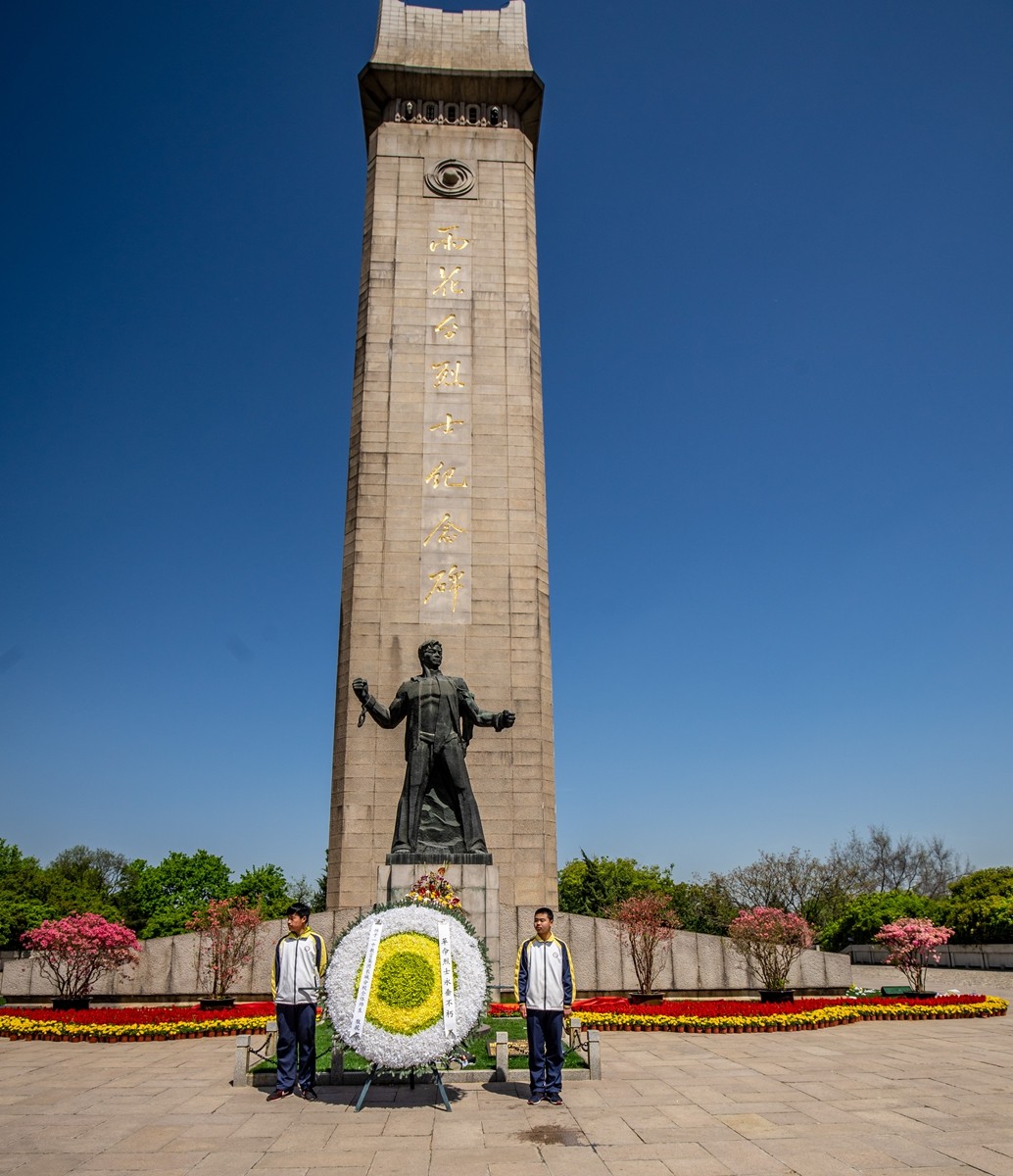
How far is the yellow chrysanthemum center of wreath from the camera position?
8.17 meters

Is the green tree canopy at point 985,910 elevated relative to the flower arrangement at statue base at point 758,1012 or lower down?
elevated

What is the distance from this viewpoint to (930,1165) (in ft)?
20.6

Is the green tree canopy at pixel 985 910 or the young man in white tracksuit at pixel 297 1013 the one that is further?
the green tree canopy at pixel 985 910

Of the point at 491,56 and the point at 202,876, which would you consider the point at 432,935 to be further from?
the point at 202,876

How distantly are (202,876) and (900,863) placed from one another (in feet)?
170

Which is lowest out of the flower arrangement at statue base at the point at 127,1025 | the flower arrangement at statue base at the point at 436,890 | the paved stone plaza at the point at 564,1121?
the paved stone plaza at the point at 564,1121

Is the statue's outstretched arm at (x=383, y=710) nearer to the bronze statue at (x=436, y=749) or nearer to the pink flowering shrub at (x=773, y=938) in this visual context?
the bronze statue at (x=436, y=749)

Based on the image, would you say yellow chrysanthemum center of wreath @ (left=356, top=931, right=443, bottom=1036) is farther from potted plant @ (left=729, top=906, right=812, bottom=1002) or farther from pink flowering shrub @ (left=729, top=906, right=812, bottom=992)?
pink flowering shrub @ (left=729, top=906, right=812, bottom=992)

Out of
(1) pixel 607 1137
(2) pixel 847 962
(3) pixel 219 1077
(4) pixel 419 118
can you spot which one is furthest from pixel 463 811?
(4) pixel 419 118

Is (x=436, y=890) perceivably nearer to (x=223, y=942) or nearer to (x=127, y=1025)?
(x=127, y=1025)

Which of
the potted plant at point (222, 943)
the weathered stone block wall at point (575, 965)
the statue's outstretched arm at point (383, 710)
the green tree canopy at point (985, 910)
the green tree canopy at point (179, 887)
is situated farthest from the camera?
the green tree canopy at point (179, 887)

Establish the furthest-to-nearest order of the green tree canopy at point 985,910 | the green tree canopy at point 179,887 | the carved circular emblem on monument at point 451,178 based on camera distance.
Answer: the green tree canopy at point 179,887, the green tree canopy at point 985,910, the carved circular emblem on monument at point 451,178

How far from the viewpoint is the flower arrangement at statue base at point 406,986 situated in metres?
8.05

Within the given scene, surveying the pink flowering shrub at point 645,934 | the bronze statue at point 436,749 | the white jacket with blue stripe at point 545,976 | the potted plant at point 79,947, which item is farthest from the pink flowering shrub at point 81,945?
the white jacket with blue stripe at point 545,976
